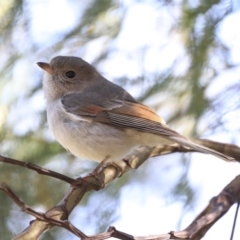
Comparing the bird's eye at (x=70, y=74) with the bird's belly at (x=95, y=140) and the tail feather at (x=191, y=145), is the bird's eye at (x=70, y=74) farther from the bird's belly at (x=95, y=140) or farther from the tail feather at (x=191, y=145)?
the tail feather at (x=191, y=145)

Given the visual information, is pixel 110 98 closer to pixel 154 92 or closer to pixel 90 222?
pixel 154 92

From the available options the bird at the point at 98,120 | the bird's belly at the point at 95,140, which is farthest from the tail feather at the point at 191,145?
the bird's belly at the point at 95,140

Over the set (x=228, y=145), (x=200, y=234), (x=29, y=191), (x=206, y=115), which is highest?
(x=206, y=115)

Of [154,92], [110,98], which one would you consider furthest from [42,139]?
[154,92]

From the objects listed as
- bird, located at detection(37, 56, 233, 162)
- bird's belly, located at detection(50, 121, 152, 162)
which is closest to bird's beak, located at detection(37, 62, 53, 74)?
bird, located at detection(37, 56, 233, 162)

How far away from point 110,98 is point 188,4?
78cm

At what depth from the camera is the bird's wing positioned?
329 centimetres

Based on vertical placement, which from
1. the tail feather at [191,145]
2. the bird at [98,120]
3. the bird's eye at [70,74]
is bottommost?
the tail feather at [191,145]

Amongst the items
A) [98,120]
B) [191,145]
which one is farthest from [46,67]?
[191,145]

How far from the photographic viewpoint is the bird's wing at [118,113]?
3289 mm

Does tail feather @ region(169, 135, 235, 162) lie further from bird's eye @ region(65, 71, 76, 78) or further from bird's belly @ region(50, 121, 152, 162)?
bird's eye @ region(65, 71, 76, 78)

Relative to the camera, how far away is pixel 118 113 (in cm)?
353

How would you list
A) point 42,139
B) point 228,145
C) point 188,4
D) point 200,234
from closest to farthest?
1. point 200,234
2. point 228,145
3. point 42,139
4. point 188,4

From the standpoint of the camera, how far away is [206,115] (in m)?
3.61
